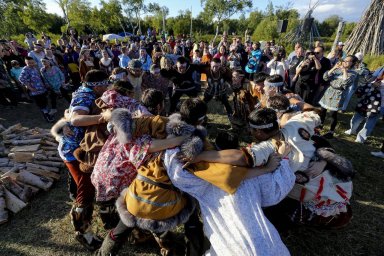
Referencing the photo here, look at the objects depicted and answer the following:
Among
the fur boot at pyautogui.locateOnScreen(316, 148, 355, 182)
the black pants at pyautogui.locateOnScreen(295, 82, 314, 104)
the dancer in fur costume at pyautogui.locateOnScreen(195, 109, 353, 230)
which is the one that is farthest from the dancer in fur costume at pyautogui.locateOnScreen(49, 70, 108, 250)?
the black pants at pyautogui.locateOnScreen(295, 82, 314, 104)

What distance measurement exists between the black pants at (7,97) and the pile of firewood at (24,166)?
2.75 m

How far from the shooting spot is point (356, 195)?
398cm

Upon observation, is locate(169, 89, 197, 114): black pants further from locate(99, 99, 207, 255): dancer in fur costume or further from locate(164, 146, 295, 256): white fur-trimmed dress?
locate(164, 146, 295, 256): white fur-trimmed dress

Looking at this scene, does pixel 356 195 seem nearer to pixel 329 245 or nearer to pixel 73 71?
pixel 329 245

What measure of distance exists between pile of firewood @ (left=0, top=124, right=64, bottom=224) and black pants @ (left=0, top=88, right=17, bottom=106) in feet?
9.03

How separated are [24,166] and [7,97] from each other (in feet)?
17.0

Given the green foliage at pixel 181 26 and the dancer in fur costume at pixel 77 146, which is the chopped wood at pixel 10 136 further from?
the green foliage at pixel 181 26

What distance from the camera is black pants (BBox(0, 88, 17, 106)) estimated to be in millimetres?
8008

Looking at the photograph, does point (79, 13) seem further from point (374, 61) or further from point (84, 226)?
point (84, 226)

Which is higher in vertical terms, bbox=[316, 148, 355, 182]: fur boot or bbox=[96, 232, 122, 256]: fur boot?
bbox=[316, 148, 355, 182]: fur boot

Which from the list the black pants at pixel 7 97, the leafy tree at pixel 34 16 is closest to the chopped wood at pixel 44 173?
the black pants at pixel 7 97

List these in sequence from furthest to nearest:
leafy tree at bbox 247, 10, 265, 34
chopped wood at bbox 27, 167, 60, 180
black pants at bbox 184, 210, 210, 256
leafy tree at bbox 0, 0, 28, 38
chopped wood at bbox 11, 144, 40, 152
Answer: leafy tree at bbox 247, 10, 265, 34 → leafy tree at bbox 0, 0, 28, 38 → chopped wood at bbox 11, 144, 40, 152 → chopped wood at bbox 27, 167, 60, 180 → black pants at bbox 184, 210, 210, 256

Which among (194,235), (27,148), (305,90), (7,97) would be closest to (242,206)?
(194,235)

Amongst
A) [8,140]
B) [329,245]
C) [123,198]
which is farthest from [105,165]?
[8,140]
